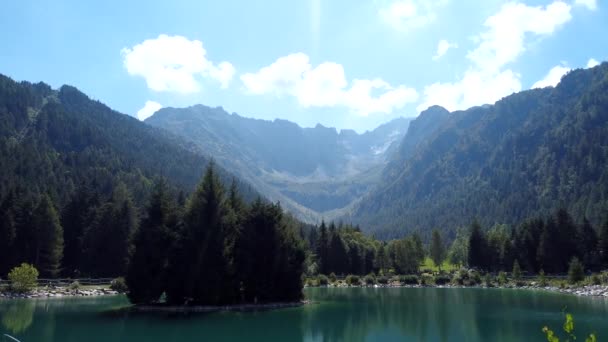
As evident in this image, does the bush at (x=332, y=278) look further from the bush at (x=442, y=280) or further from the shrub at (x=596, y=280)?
the shrub at (x=596, y=280)

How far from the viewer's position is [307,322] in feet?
124

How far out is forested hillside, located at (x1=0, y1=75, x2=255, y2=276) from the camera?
67875 mm

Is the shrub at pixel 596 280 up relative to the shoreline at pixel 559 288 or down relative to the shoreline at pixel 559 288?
up

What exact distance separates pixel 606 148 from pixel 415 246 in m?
119

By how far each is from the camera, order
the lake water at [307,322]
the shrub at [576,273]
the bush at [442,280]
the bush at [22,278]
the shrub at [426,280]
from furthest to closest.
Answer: the bush at [442,280] → the shrub at [426,280] → the shrub at [576,273] → the bush at [22,278] → the lake water at [307,322]

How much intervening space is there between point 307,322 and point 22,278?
3649 centimetres

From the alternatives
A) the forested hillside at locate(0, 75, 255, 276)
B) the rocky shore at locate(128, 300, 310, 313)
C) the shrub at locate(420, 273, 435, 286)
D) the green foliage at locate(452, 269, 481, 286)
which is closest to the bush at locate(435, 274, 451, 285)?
the shrub at locate(420, 273, 435, 286)

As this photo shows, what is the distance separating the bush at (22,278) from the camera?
180ft

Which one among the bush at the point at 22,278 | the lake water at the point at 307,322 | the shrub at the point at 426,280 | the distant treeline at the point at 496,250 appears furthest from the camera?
the shrub at the point at 426,280

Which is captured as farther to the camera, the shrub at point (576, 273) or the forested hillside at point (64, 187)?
the shrub at point (576, 273)

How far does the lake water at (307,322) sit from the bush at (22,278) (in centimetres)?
568

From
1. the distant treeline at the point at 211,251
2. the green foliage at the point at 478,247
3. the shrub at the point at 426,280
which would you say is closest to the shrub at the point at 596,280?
the shrub at the point at 426,280

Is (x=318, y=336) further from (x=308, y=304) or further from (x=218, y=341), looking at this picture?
(x=308, y=304)

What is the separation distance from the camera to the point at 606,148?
183875 mm
